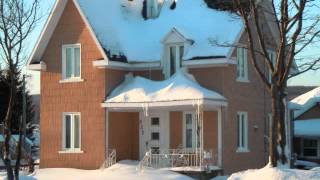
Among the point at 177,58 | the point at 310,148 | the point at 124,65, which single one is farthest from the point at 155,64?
the point at 310,148

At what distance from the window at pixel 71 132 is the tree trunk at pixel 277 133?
12547 mm

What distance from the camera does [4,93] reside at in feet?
178

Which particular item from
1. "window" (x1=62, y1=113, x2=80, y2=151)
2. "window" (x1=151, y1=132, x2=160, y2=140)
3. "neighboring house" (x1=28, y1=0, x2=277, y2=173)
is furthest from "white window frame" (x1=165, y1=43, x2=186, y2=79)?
"window" (x1=62, y1=113, x2=80, y2=151)

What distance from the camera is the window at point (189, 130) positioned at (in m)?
29.7

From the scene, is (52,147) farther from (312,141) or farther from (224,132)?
(312,141)

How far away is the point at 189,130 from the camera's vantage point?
29.9m

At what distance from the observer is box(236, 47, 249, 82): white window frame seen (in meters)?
30.8

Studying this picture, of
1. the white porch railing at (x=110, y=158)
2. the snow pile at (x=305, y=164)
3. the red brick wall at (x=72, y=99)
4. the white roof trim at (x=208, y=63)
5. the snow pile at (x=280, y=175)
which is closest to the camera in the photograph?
the snow pile at (x=280, y=175)

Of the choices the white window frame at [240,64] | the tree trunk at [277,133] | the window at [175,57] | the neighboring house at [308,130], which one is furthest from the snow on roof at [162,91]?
the neighboring house at [308,130]

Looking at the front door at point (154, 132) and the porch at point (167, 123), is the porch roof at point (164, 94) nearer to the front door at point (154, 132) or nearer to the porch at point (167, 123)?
the porch at point (167, 123)

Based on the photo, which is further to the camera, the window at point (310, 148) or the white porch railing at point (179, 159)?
the window at point (310, 148)

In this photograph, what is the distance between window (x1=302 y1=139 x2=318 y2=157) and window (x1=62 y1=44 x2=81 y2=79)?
1758cm

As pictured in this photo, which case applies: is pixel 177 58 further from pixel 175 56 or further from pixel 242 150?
pixel 242 150

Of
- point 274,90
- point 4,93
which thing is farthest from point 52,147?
point 4,93
